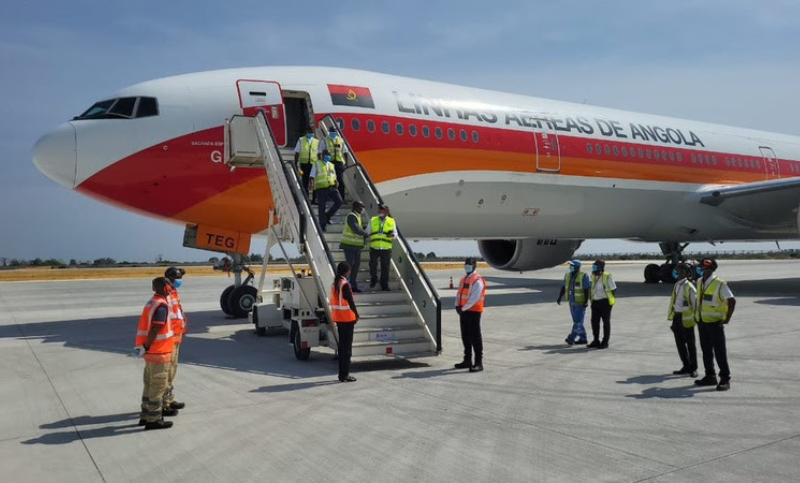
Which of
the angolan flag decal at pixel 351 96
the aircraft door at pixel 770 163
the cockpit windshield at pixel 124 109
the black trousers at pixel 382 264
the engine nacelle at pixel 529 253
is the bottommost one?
the black trousers at pixel 382 264

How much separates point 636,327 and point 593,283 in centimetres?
240

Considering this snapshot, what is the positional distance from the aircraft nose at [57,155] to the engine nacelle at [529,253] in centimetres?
1132

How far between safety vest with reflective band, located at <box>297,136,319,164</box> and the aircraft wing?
12.0 m

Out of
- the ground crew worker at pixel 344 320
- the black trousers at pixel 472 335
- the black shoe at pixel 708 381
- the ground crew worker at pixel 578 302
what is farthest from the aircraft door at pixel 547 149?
the ground crew worker at pixel 344 320

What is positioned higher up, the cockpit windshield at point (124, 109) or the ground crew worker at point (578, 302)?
the cockpit windshield at point (124, 109)

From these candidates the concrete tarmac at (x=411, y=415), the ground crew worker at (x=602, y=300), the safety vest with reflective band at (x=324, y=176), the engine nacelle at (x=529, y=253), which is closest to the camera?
the concrete tarmac at (x=411, y=415)

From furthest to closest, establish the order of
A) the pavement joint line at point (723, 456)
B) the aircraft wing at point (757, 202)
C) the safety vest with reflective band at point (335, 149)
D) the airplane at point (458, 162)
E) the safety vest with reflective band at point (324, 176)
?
the aircraft wing at point (757, 202) < the safety vest with reflective band at point (335, 149) < the airplane at point (458, 162) < the safety vest with reflective band at point (324, 176) < the pavement joint line at point (723, 456)

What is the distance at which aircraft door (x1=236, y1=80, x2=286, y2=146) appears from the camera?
1098 centimetres

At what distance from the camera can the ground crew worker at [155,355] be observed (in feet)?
16.9

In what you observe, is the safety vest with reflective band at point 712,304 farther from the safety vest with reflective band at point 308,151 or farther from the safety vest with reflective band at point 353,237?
the safety vest with reflective band at point 308,151

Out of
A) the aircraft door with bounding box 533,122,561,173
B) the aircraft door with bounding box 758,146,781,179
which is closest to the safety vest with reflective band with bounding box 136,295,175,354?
the aircraft door with bounding box 533,122,561,173

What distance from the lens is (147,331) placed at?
17.3ft

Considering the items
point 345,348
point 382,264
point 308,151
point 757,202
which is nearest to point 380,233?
point 382,264

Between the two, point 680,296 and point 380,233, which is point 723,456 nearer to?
point 680,296
